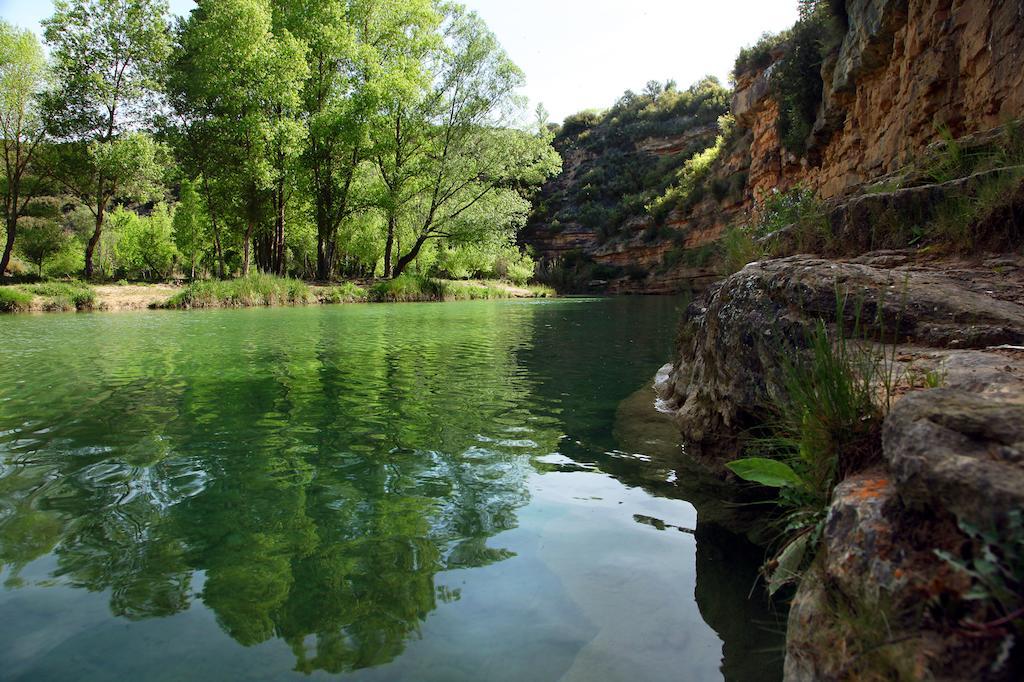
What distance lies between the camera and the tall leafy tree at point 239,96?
80.4 feet

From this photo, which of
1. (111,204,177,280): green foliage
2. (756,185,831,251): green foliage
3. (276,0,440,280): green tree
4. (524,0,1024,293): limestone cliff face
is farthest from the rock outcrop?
(111,204,177,280): green foliage

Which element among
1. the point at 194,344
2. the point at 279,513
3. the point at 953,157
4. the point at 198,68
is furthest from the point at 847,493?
the point at 198,68

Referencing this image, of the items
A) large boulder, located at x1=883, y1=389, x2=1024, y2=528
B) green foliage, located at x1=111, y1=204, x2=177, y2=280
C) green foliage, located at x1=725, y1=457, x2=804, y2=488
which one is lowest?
green foliage, located at x1=725, y1=457, x2=804, y2=488

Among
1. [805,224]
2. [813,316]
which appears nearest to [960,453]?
[813,316]

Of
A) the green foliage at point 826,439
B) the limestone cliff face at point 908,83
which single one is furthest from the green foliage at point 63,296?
the green foliage at point 826,439

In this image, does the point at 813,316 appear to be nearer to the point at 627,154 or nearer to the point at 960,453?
the point at 960,453

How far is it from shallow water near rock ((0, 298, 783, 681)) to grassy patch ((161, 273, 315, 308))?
658 inches

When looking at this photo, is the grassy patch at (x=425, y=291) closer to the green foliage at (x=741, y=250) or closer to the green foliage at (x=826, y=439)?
the green foliage at (x=741, y=250)

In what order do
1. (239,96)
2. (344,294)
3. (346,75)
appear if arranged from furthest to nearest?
(346,75) < (344,294) < (239,96)

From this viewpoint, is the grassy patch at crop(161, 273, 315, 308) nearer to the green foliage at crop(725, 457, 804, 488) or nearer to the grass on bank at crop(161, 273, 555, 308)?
the grass on bank at crop(161, 273, 555, 308)

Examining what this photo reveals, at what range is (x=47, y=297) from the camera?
63.8 ft

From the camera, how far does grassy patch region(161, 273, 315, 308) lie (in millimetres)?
21391

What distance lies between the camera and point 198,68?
26172 mm

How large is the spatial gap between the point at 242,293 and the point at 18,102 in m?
13.3
